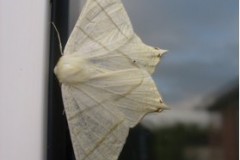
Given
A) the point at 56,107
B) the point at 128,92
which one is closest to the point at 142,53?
the point at 128,92

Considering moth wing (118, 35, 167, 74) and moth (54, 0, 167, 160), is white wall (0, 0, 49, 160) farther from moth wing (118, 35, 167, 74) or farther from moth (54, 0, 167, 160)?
moth wing (118, 35, 167, 74)

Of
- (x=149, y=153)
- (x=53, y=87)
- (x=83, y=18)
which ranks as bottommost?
(x=149, y=153)

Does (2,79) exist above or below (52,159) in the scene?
above

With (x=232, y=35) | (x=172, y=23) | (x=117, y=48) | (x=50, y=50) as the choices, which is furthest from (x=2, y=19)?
(x=232, y=35)

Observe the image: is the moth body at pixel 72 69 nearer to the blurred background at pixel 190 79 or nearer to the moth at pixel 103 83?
the moth at pixel 103 83

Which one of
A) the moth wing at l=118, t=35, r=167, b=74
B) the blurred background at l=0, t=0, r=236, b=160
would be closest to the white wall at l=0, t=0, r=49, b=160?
the blurred background at l=0, t=0, r=236, b=160

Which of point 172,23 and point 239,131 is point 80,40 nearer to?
point 172,23

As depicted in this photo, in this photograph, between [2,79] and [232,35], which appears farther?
[232,35]
